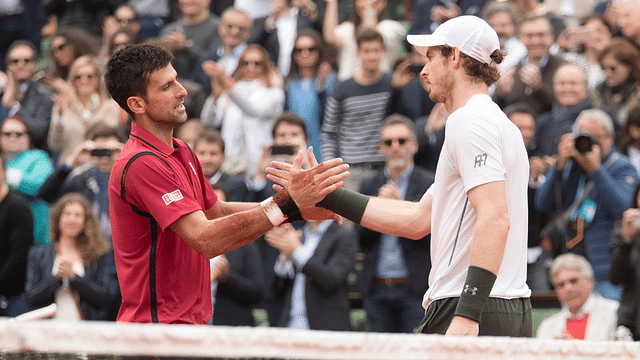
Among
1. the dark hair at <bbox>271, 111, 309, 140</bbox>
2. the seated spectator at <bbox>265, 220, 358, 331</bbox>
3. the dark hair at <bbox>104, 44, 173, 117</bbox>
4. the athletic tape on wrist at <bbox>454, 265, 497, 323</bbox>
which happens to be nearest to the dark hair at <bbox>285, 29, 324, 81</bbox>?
the dark hair at <bbox>271, 111, 309, 140</bbox>

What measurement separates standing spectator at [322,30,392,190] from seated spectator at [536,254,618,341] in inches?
110

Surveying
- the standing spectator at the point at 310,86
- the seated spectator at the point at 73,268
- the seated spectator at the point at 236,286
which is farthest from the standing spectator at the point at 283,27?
the seated spectator at the point at 73,268

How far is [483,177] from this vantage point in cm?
368

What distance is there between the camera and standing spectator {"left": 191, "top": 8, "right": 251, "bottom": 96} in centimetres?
1109

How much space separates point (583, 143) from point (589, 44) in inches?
118

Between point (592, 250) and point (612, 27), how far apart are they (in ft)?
13.9

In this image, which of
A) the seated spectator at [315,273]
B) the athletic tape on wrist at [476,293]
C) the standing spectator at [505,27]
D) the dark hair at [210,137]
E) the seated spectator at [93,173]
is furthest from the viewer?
the standing spectator at [505,27]

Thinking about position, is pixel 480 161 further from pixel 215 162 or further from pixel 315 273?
pixel 215 162

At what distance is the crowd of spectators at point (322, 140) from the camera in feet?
24.9

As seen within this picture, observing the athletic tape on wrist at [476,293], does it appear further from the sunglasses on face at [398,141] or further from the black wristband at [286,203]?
the sunglasses on face at [398,141]

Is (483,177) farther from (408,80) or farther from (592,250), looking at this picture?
(408,80)

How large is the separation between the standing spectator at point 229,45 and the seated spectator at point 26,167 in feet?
8.04

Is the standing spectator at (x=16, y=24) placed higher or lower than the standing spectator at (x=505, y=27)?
lower

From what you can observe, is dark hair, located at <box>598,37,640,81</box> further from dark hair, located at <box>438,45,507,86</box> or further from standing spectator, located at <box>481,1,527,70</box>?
dark hair, located at <box>438,45,507,86</box>
